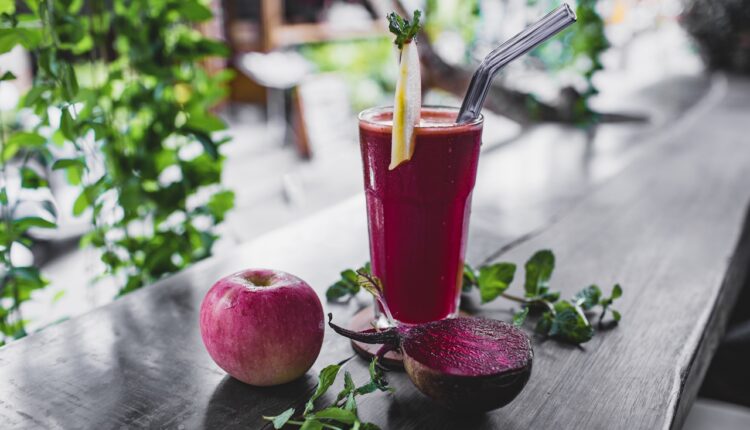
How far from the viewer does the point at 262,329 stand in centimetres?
68

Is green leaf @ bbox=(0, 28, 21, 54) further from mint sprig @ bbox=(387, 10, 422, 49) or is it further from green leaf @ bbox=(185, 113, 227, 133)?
mint sprig @ bbox=(387, 10, 422, 49)

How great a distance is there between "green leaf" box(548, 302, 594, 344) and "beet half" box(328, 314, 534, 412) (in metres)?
0.13

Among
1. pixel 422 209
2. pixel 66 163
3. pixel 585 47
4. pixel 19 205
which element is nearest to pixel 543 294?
pixel 422 209

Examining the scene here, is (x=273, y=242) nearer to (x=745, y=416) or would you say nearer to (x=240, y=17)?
(x=745, y=416)

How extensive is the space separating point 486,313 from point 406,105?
354 mm

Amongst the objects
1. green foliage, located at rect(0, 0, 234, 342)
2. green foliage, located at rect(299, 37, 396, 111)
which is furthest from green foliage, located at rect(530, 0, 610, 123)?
green foliage, located at rect(299, 37, 396, 111)

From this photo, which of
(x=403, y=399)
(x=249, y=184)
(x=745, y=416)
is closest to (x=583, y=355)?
(x=403, y=399)

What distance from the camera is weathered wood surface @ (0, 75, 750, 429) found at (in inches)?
26.4

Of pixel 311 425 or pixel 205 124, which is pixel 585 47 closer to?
pixel 205 124

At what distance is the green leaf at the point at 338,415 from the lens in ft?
1.98

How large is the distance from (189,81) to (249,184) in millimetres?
4119

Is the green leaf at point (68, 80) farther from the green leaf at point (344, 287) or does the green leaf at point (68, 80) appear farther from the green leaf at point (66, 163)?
the green leaf at point (344, 287)

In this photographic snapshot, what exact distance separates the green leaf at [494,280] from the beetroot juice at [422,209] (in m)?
0.05

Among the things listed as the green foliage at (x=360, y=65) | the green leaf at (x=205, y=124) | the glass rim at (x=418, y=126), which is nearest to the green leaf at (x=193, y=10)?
the green leaf at (x=205, y=124)
